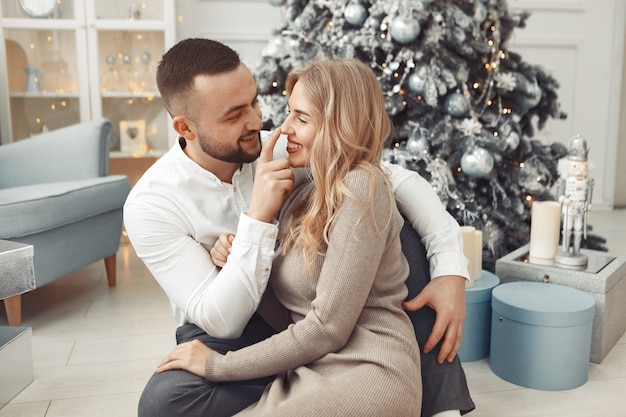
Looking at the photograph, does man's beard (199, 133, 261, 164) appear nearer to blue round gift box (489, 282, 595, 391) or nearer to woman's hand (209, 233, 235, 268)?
woman's hand (209, 233, 235, 268)

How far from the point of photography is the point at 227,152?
1410 millimetres

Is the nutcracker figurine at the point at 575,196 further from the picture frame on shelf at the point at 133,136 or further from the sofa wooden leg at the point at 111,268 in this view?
the picture frame on shelf at the point at 133,136

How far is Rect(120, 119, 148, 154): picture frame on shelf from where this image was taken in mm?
3629

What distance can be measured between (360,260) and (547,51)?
347 cm

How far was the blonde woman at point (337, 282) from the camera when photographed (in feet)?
3.69

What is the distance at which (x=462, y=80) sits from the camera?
8.07ft

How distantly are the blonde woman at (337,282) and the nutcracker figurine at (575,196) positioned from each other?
0.89 metres

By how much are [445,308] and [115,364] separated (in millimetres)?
1153

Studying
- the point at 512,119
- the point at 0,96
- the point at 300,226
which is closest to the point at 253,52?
the point at 0,96

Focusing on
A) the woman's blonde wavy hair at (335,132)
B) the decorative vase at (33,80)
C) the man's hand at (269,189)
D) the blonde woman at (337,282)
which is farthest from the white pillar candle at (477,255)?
the decorative vase at (33,80)

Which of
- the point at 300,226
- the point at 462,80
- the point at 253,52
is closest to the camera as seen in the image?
the point at 300,226

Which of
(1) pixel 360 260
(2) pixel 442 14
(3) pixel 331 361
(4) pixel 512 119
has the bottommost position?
(3) pixel 331 361

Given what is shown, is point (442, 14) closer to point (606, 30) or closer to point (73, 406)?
point (73, 406)

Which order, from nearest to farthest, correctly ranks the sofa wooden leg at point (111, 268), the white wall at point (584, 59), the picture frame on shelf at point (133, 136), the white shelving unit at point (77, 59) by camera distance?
the sofa wooden leg at point (111, 268), the white shelving unit at point (77, 59), the picture frame on shelf at point (133, 136), the white wall at point (584, 59)
